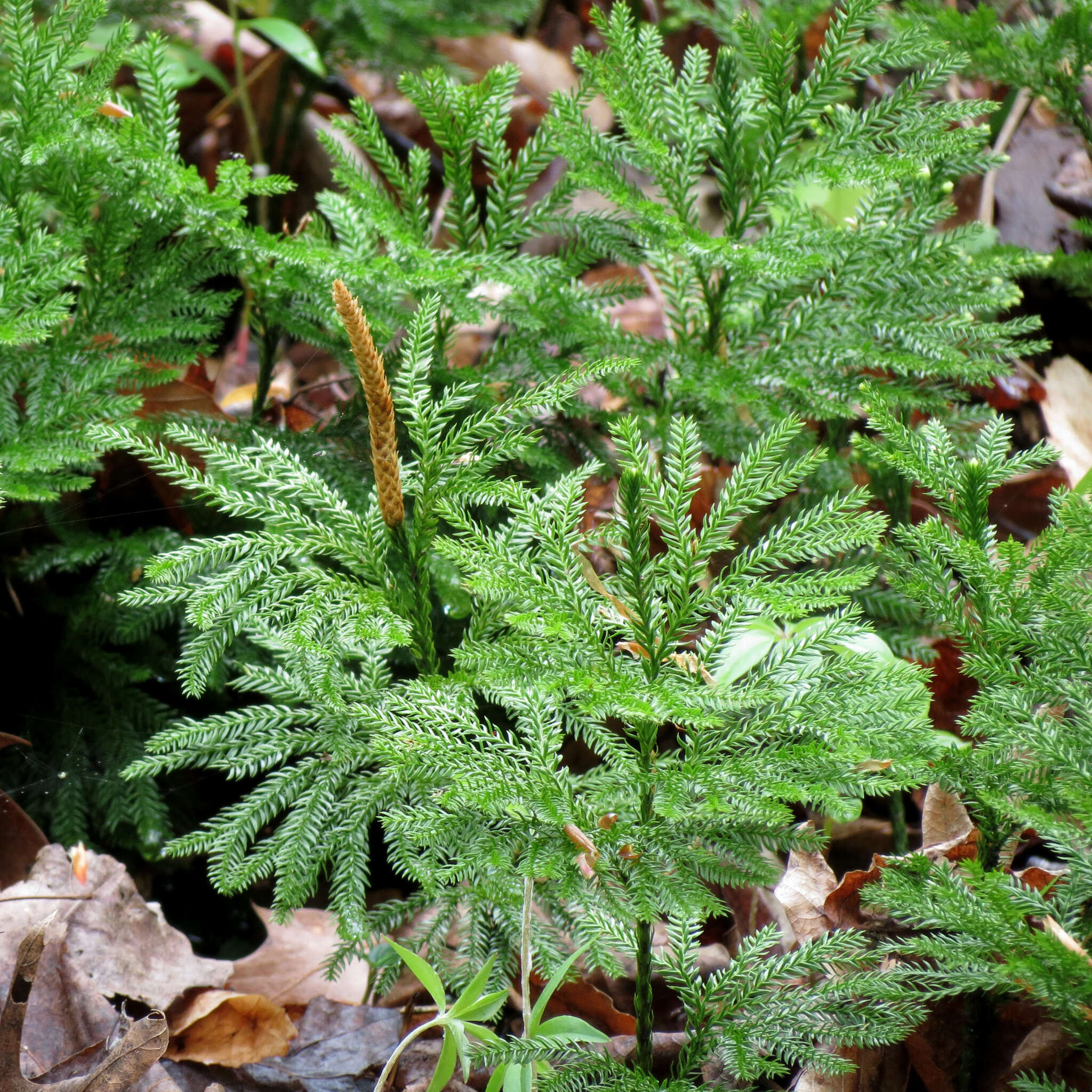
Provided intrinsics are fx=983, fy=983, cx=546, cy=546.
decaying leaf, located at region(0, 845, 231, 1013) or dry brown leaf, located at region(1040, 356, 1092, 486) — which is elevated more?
dry brown leaf, located at region(1040, 356, 1092, 486)

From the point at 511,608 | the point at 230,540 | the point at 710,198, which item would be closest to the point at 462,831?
the point at 511,608

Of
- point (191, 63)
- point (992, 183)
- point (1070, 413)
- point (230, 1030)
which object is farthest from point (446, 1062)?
point (191, 63)

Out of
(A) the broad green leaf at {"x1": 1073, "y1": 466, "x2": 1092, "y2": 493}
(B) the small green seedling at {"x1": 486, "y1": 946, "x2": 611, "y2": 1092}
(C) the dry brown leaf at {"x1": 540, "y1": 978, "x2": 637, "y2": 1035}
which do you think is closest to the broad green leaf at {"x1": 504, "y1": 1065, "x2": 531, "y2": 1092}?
(B) the small green seedling at {"x1": 486, "y1": 946, "x2": 611, "y2": 1092}

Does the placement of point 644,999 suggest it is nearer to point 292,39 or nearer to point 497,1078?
point 497,1078

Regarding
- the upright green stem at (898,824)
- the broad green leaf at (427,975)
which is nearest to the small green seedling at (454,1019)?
the broad green leaf at (427,975)

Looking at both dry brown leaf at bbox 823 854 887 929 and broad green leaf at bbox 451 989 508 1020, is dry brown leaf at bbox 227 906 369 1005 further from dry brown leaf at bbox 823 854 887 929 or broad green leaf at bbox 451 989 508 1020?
dry brown leaf at bbox 823 854 887 929
